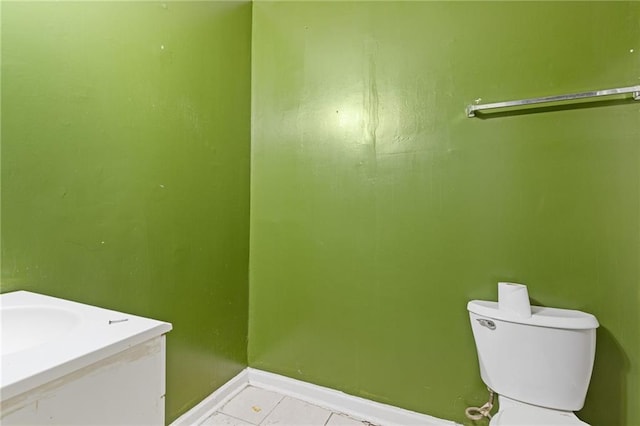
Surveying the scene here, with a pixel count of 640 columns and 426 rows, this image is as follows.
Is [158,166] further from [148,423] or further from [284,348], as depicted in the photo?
[284,348]

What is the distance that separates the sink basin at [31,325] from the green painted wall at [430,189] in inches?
39.8

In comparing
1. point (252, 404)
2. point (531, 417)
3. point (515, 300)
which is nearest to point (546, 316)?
point (515, 300)

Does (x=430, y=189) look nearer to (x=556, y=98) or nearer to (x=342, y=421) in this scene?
(x=556, y=98)

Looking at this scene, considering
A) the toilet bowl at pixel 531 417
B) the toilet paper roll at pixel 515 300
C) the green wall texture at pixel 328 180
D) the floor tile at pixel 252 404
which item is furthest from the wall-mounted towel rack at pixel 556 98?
the floor tile at pixel 252 404

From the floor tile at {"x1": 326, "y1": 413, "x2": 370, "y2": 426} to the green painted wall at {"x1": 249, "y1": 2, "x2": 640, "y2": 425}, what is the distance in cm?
12

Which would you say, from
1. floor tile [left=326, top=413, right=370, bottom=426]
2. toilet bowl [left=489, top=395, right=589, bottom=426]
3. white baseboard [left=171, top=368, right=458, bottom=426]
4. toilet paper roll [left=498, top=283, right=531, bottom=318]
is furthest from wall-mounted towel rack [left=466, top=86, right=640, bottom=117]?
floor tile [left=326, top=413, right=370, bottom=426]

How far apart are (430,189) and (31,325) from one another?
1378mm

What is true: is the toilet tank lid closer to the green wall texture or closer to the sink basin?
the green wall texture

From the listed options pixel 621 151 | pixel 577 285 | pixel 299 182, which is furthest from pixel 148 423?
pixel 621 151

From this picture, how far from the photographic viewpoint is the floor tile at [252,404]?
1.46 meters

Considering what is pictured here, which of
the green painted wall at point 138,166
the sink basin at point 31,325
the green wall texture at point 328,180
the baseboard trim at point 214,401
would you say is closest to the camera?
the sink basin at point 31,325

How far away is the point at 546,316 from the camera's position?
41.8 inches

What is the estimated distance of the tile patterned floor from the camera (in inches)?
56.0

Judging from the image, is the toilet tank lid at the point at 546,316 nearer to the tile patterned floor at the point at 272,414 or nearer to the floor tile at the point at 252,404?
the tile patterned floor at the point at 272,414
